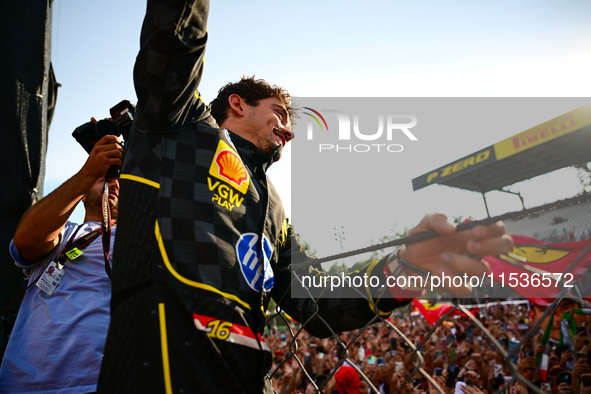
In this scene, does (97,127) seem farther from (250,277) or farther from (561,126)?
(561,126)

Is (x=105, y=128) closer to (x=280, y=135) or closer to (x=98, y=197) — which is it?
(x=98, y=197)

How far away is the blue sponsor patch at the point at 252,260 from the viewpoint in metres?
1.26

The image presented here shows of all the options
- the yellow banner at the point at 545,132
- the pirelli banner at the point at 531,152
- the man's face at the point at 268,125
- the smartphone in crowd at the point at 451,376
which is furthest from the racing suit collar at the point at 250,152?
the yellow banner at the point at 545,132

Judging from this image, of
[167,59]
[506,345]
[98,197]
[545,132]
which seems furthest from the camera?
[545,132]

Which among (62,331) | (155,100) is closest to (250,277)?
(155,100)

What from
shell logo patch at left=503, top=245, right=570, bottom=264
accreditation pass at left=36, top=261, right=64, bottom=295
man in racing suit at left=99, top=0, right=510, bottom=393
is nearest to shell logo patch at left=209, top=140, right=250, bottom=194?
man in racing suit at left=99, top=0, right=510, bottom=393

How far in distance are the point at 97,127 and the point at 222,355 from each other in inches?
45.7

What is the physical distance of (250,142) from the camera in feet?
5.54

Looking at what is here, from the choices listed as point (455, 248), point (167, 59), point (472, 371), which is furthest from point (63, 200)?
point (472, 371)

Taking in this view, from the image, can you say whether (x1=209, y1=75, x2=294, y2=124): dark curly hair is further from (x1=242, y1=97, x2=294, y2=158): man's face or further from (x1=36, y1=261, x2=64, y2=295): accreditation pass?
(x1=36, y1=261, x2=64, y2=295): accreditation pass

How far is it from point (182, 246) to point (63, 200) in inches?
31.4

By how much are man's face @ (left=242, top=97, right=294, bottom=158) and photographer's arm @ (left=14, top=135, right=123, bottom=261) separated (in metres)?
0.56

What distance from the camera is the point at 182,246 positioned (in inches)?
44.4

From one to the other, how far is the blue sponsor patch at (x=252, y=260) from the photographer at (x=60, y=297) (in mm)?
637
